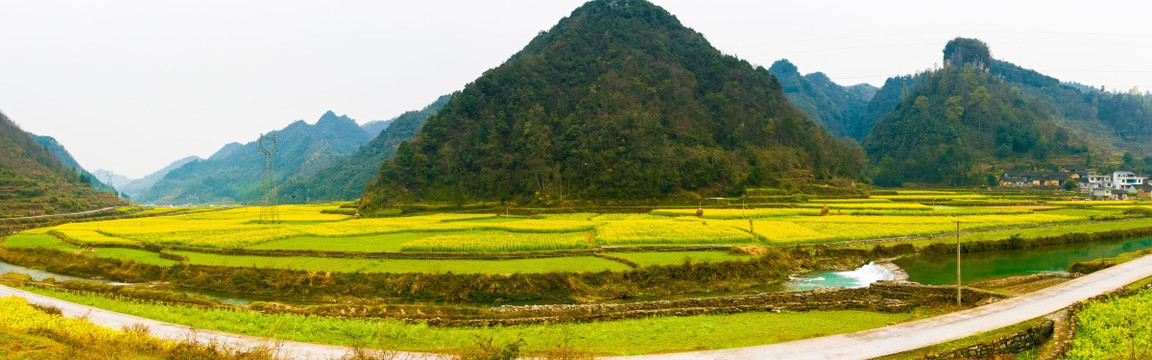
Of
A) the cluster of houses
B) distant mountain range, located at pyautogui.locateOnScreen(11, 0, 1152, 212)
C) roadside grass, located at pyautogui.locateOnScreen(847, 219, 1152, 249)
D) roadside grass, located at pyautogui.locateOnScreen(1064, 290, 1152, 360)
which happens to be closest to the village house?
the cluster of houses

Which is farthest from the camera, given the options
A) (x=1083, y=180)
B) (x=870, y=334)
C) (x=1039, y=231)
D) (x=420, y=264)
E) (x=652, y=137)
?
(x=1083, y=180)

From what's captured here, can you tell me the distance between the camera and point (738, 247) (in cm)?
3091

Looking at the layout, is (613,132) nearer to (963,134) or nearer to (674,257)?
(674,257)

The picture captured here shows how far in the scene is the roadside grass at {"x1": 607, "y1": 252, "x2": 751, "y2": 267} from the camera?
2740 cm

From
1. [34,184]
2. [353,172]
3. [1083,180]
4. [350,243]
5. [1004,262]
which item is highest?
[353,172]

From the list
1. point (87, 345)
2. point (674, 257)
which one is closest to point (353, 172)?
point (674, 257)

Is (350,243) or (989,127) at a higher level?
(989,127)

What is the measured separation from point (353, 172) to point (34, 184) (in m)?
54.7

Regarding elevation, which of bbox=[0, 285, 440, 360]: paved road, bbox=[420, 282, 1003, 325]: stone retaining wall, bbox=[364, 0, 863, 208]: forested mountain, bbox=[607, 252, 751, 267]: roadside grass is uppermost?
bbox=[364, 0, 863, 208]: forested mountain

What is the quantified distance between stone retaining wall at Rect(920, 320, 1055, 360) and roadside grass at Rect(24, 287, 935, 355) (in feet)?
10.7

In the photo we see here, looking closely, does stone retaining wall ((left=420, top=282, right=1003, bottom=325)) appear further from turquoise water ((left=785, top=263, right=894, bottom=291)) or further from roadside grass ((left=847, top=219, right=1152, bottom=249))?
roadside grass ((left=847, top=219, right=1152, bottom=249))

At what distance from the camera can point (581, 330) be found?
1720cm

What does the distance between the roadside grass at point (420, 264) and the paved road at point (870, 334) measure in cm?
869

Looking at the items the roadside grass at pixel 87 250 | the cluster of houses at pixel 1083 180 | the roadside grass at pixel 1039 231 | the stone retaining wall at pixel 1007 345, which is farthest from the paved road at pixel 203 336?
the cluster of houses at pixel 1083 180
